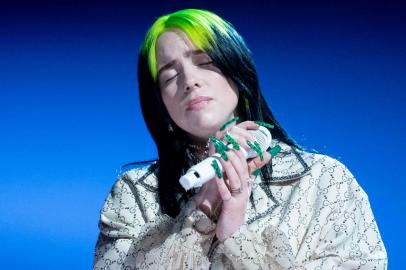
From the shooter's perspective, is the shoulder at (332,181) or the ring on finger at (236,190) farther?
the shoulder at (332,181)

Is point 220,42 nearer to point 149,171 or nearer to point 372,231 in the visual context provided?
point 149,171

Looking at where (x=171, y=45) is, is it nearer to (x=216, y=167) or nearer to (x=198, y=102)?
(x=198, y=102)

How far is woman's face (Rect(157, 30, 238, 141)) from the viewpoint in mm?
868

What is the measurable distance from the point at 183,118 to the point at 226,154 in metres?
0.18

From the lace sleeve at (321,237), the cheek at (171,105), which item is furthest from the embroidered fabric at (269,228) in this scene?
the cheek at (171,105)

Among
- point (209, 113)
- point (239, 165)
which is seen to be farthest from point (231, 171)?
point (209, 113)

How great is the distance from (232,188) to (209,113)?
15cm

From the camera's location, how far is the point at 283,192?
901mm

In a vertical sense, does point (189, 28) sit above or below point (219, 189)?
above

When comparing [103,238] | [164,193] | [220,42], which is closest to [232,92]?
[220,42]

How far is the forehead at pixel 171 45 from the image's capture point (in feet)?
3.02

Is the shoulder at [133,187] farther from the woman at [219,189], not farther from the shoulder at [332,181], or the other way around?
the shoulder at [332,181]

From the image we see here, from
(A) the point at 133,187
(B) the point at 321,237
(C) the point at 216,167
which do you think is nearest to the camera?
(C) the point at 216,167

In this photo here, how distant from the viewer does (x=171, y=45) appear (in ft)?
3.06
